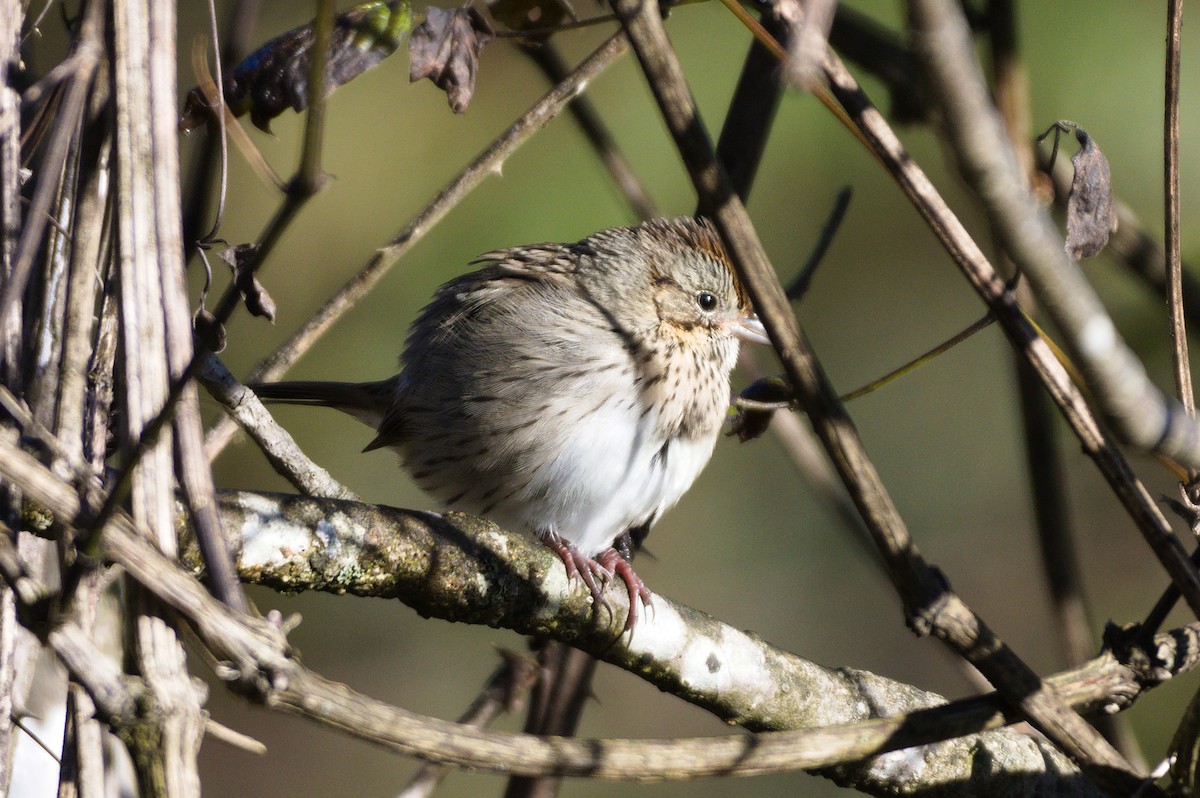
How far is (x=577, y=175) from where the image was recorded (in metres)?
4.24

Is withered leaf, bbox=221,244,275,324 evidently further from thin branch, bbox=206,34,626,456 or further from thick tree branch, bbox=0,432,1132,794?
thin branch, bbox=206,34,626,456

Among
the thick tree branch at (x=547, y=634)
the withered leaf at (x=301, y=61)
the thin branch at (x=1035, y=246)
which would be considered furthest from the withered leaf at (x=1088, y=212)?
the withered leaf at (x=301, y=61)

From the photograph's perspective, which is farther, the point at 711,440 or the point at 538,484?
the point at 711,440

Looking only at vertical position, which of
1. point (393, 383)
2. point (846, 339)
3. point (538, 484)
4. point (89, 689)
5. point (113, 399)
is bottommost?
point (89, 689)

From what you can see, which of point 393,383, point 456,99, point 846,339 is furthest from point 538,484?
point 846,339

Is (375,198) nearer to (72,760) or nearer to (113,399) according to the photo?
(113,399)

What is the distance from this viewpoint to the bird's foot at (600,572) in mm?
1998

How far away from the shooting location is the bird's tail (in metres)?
3.27

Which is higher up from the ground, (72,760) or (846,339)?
(846,339)

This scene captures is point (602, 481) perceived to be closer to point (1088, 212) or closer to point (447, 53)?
point (447, 53)

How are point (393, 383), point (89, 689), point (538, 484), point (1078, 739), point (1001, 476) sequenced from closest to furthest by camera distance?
1. point (89, 689)
2. point (1078, 739)
3. point (538, 484)
4. point (393, 383)
5. point (1001, 476)

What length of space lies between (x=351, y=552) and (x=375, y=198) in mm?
2913

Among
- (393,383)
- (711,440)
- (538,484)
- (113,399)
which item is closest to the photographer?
(113,399)

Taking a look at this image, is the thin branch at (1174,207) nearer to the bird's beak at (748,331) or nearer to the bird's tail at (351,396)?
the bird's beak at (748,331)
